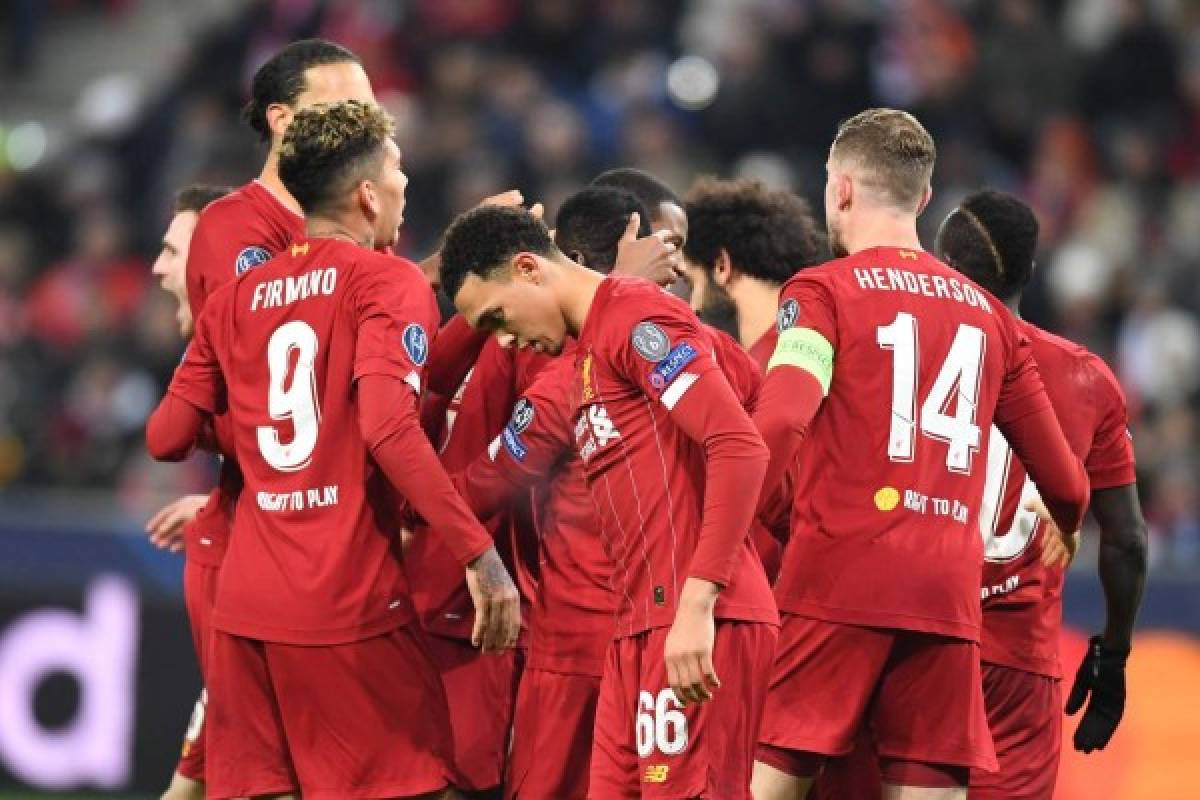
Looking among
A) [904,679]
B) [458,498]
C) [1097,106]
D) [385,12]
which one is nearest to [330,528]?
[458,498]

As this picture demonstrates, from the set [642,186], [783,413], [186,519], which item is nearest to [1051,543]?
[783,413]

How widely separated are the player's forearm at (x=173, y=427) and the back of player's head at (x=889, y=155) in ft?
6.42

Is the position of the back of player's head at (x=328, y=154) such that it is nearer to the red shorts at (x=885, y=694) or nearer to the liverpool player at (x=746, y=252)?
the liverpool player at (x=746, y=252)

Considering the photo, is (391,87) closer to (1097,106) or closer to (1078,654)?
(1097,106)

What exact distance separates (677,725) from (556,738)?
88cm

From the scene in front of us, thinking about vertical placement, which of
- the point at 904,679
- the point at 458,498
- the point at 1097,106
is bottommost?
the point at 904,679

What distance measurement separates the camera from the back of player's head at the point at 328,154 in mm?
5844

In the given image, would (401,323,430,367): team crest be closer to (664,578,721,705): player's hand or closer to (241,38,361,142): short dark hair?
(664,578,721,705): player's hand

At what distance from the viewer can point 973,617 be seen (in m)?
5.65

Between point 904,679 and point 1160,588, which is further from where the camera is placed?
point 1160,588

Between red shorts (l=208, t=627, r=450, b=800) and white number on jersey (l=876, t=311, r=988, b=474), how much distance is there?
1.46 m

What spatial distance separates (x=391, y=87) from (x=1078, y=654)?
765 cm

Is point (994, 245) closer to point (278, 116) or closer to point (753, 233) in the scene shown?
point (753, 233)

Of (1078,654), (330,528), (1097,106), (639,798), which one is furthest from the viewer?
(1097,106)
